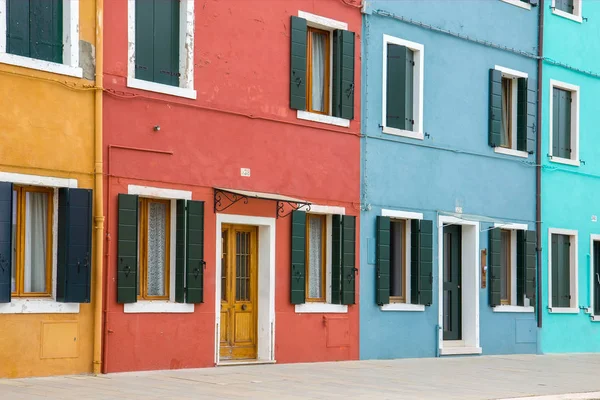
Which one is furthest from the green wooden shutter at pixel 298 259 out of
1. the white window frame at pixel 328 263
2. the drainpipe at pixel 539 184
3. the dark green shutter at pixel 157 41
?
the drainpipe at pixel 539 184

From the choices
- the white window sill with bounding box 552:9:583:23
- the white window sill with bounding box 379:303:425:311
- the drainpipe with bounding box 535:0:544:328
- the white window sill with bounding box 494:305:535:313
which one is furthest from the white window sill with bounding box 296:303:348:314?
the white window sill with bounding box 552:9:583:23

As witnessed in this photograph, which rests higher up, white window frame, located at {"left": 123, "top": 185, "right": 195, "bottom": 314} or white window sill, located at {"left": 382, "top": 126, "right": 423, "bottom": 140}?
white window sill, located at {"left": 382, "top": 126, "right": 423, "bottom": 140}

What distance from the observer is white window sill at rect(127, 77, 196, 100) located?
57.0ft

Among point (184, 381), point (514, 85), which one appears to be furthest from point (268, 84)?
point (514, 85)

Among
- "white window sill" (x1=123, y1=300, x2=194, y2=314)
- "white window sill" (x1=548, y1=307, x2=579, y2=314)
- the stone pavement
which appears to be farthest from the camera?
"white window sill" (x1=548, y1=307, x2=579, y2=314)

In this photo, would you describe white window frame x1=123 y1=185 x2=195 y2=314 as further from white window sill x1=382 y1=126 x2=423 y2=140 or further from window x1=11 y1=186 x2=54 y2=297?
white window sill x1=382 y1=126 x2=423 y2=140

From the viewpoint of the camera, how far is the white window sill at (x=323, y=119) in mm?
20109

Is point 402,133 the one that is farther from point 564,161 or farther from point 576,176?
point 576,176

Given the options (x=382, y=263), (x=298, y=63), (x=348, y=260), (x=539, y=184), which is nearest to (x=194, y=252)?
(x=348, y=260)

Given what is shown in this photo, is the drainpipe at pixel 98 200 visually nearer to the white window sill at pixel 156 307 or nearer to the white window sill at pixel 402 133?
the white window sill at pixel 156 307

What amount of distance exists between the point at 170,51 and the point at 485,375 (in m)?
7.21

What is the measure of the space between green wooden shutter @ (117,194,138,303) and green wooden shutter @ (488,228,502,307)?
363 inches

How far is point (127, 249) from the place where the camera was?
1705 cm

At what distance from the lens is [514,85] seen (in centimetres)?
Result: 2514
